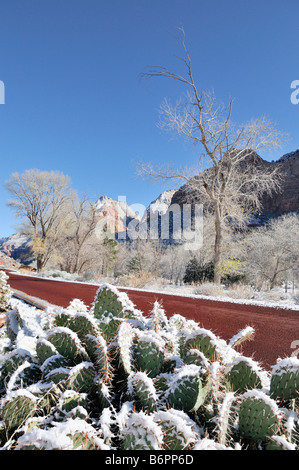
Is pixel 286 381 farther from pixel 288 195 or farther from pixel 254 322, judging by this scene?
pixel 288 195

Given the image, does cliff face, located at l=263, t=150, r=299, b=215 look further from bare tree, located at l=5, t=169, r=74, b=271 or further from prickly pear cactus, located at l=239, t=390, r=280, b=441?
prickly pear cactus, located at l=239, t=390, r=280, b=441

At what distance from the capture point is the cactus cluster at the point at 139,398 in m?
0.90

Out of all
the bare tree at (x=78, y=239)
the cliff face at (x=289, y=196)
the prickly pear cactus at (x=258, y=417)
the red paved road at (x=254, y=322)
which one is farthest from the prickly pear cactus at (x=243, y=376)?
the cliff face at (x=289, y=196)

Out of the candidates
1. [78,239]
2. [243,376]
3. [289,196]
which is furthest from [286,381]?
[289,196]

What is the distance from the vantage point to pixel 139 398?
115 centimetres

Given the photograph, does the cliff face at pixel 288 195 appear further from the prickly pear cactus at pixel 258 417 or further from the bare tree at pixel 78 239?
the prickly pear cactus at pixel 258 417

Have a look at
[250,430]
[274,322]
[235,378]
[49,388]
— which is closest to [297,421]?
[250,430]

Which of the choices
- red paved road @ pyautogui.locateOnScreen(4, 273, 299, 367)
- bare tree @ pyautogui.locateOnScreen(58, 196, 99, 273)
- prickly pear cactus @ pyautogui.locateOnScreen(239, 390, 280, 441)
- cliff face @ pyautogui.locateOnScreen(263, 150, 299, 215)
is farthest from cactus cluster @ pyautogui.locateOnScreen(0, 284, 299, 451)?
cliff face @ pyautogui.locateOnScreen(263, 150, 299, 215)

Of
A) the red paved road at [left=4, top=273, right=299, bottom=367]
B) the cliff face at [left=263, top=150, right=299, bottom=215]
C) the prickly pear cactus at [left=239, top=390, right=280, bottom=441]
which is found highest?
the cliff face at [left=263, top=150, right=299, bottom=215]

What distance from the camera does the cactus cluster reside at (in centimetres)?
90

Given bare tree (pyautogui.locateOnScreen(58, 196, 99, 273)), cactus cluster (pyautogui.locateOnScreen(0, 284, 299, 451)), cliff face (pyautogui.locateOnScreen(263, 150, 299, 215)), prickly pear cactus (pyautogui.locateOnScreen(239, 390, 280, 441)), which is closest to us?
cactus cluster (pyautogui.locateOnScreen(0, 284, 299, 451))

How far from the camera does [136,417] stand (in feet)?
2.95

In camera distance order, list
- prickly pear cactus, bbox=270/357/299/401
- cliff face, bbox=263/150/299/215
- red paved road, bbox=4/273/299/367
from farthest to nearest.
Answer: cliff face, bbox=263/150/299/215 < red paved road, bbox=4/273/299/367 < prickly pear cactus, bbox=270/357/299/401
